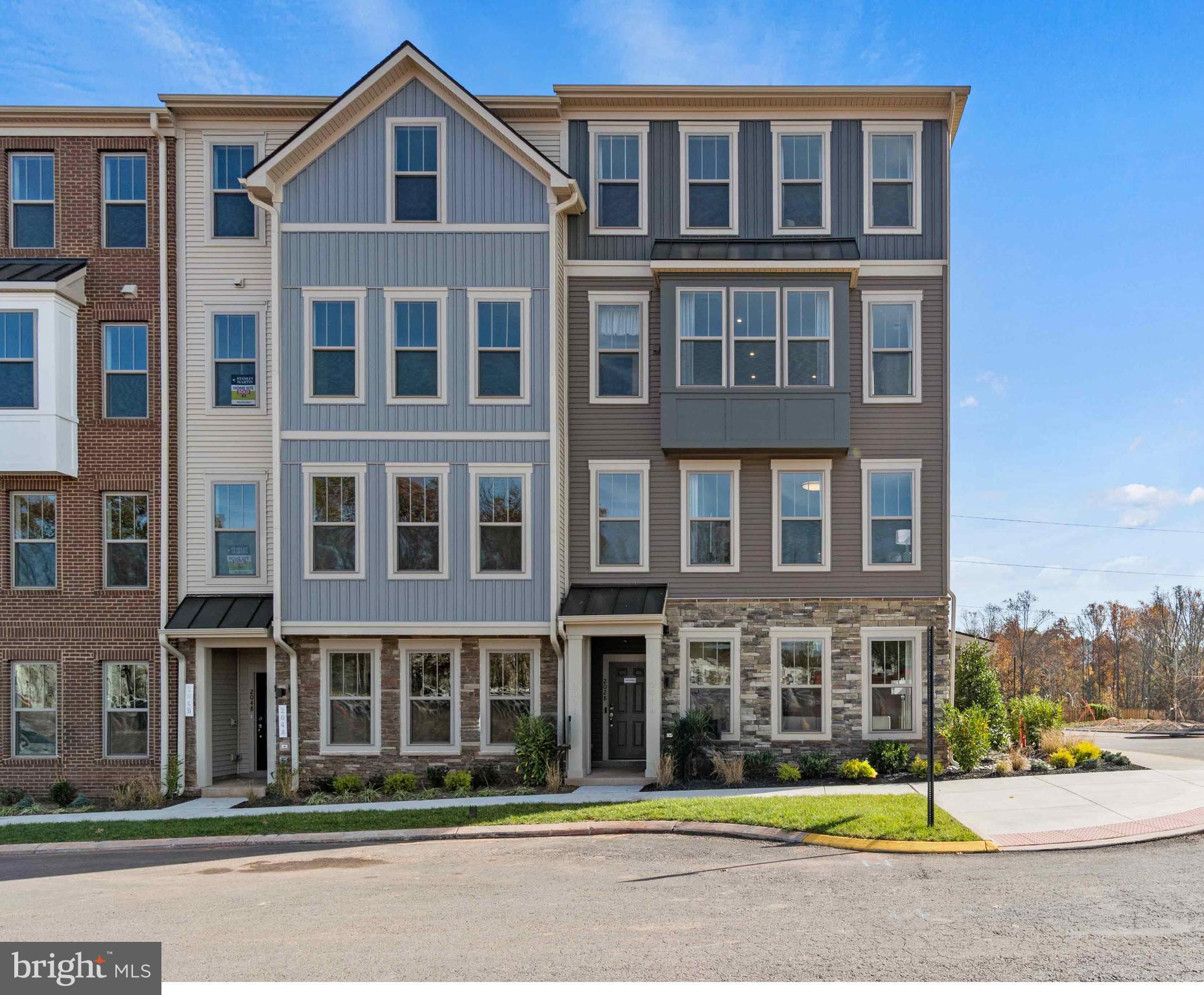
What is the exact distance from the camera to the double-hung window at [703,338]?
717 inches

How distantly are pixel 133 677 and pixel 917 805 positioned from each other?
46.9 ft

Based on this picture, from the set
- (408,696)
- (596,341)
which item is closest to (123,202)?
(596,341)

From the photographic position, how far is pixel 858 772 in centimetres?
1698

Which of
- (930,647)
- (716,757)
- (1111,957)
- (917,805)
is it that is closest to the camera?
(1111,957)

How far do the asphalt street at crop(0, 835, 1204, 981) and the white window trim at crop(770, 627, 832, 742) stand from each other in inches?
233

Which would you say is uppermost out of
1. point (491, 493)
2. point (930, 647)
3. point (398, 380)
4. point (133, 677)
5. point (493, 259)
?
point (493, 259)

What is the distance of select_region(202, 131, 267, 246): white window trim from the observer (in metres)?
18.5

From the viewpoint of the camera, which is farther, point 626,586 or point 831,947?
point 626,586

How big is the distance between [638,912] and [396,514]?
32.8 ft

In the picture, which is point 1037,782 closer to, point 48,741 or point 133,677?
point 133,677

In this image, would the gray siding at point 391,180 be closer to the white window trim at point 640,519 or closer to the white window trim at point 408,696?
the white window trim at point 640,519

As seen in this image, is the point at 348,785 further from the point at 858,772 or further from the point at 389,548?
the point at 858,772

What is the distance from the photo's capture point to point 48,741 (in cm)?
1825

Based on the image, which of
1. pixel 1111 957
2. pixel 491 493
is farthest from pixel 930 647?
pixel 491 493
